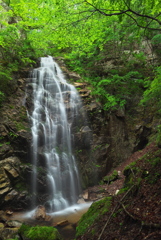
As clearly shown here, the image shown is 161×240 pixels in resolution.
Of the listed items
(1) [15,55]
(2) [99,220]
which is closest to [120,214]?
(2) [99,220]

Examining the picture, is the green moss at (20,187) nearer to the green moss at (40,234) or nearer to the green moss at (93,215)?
the green moss at (40,234)

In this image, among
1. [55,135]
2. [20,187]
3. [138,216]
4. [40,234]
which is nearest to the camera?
[138,216]

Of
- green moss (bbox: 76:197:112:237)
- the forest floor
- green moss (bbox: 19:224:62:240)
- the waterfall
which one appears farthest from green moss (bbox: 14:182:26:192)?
the forest floor

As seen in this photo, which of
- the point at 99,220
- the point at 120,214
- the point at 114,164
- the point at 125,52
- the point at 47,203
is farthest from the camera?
the point at 125,52

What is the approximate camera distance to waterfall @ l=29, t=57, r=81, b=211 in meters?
8.33

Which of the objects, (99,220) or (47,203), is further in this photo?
(47,203)

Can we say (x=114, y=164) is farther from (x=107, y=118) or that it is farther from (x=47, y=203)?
(x=47, y=203)

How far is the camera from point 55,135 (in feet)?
32.3

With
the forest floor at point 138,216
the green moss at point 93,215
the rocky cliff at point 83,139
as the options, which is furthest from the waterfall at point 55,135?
the forest floor at point 138,216

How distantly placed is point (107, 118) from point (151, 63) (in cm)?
599

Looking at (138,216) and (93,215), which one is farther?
(93,215)

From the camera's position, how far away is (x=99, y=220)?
397 centimetres

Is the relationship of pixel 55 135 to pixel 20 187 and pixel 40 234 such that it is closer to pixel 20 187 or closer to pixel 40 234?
pixel 20 187

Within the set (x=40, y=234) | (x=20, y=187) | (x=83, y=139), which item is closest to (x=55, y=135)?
(x=83, y=139)
